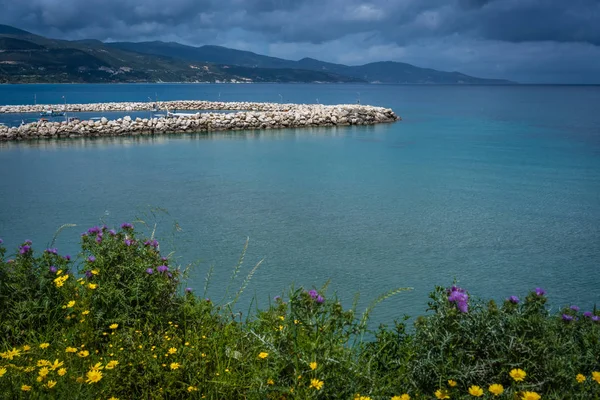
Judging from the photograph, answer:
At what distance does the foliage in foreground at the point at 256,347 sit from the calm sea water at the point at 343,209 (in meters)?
2.38

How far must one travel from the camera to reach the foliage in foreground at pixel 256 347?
3086 millimetres

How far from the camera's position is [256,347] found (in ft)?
11.4

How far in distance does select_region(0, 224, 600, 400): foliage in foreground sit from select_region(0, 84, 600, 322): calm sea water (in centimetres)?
238

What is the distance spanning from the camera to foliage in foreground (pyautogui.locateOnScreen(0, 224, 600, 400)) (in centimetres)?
309

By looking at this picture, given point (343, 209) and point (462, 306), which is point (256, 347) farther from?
point (343, 209)

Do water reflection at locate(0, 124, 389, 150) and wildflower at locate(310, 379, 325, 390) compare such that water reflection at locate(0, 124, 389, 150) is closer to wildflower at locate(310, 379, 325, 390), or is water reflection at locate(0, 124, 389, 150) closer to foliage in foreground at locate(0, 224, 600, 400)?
foliage in foreground at locate(0, 224, 600, 400)

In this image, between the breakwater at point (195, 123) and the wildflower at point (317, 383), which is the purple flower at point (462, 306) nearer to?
the wildflower at point (317, 383)

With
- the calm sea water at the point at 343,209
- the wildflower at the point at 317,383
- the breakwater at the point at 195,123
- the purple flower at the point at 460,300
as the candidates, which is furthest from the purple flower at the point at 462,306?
the breakwater at the point at 195,123

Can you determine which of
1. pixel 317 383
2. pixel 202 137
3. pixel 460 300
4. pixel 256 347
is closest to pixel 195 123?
pixel 202 137

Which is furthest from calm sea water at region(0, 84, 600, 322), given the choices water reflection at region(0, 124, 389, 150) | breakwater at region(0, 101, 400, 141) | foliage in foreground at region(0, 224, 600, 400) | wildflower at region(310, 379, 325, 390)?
wildflower at region(310, 379, 325, 390)

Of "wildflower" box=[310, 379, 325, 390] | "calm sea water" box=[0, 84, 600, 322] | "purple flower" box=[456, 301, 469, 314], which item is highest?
"purple flower" box=[456, 301, 469, 314]

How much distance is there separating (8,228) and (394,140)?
66.8 feet

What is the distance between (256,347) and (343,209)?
8551 mm

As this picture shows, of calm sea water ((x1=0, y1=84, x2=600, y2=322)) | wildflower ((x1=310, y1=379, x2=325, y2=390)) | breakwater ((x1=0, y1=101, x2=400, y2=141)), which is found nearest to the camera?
wildflower ((x1=310, y1=379, x2=325, y2=390))
